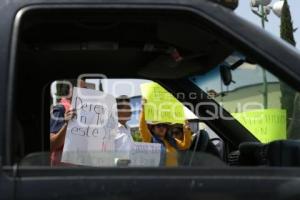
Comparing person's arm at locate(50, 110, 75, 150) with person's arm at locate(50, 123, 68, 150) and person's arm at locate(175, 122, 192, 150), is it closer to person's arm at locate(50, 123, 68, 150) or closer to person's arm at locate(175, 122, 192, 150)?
Answer: person's arm at locate(50, 123, 68, 150)

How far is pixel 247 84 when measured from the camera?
8.04 ft

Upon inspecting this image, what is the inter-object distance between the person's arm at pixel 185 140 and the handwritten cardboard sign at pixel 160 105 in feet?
0.13

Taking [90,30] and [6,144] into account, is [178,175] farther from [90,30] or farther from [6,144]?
[90,30]

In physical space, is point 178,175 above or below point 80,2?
below

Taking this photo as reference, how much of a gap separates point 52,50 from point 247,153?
3.55 feet

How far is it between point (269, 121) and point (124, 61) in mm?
1060

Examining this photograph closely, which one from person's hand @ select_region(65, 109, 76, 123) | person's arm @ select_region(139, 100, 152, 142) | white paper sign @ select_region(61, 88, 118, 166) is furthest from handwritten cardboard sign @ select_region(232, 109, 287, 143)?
person's hand @ select_region(65, 109, 76, 123)

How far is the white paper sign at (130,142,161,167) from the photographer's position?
7.09 ft

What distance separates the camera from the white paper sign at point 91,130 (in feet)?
7.27

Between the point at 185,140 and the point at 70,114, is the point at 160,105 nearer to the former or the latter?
the point at 185,140

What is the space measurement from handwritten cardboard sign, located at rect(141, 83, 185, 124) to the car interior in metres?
0.11

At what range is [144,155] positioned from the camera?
224 centimetres

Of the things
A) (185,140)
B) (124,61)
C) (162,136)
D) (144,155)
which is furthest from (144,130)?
(124,61)

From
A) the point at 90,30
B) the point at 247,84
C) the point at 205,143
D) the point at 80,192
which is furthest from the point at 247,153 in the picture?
the point at 80,192
